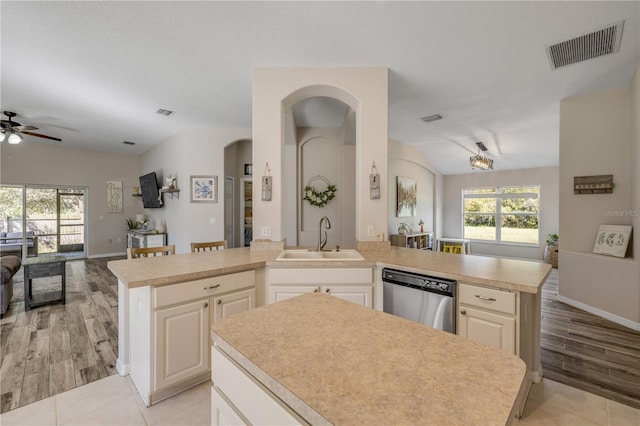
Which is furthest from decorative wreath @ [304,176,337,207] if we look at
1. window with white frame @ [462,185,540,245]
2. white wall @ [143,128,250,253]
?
window with white frame @ [462,185,540,245]

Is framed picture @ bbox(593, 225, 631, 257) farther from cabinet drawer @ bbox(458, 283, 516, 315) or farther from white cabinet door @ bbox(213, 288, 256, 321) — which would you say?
white cabinet door @ bbox(213, 288, 256, 321)

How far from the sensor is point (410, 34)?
2377mm

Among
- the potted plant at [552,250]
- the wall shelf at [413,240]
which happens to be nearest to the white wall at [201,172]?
the wall shelf at [413,240]

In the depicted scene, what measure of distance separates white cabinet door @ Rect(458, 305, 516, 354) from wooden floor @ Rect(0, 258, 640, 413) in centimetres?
91

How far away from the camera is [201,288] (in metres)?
1.93

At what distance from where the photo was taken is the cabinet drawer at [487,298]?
1693 millimetres

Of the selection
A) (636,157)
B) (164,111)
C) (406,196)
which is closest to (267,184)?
(164,111)

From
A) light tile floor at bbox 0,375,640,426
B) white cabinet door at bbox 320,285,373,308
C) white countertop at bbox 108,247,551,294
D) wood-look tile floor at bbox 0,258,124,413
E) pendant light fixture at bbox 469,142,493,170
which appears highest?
pendant light fixture at bbox 469,142,493,170

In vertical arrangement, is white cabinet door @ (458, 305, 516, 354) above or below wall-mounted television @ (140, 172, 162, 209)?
below

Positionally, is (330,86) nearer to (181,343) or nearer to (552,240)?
(181,343)

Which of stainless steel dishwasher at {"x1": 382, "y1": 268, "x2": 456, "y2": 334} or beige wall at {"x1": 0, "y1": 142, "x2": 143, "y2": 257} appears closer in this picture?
stainless steel dishwasher at {"x1": 382, "y1": 268, "x2": 456, "y2": 334}

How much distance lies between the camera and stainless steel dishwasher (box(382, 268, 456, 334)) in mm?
1896

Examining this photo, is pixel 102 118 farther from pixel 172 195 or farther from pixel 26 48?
pixel 26 48

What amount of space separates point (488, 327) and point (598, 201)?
127 inches
